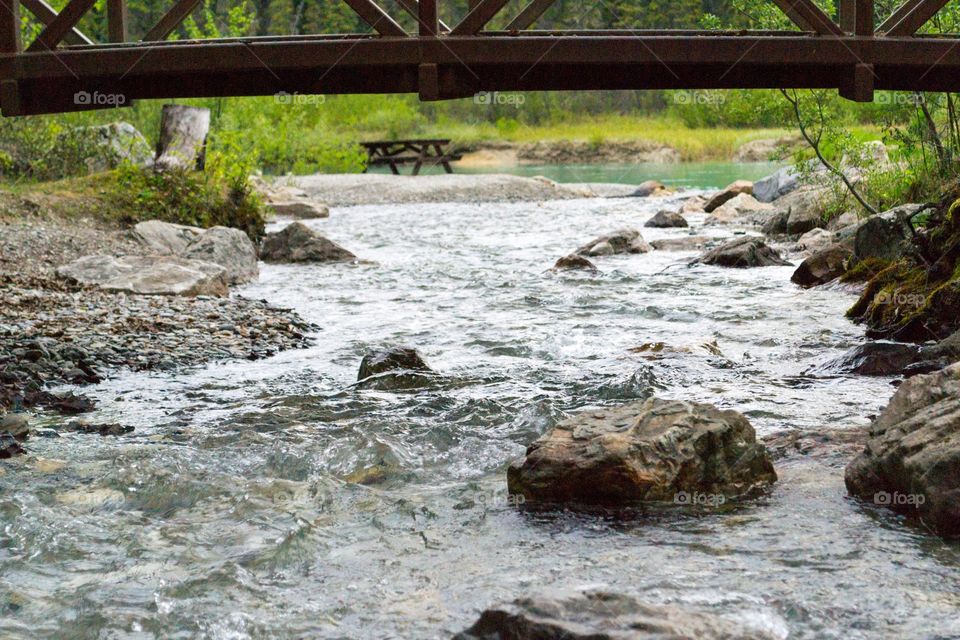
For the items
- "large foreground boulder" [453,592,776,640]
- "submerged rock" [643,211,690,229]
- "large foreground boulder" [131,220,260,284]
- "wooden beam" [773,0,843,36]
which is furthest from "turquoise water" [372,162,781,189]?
"large foreground boulder" [453,592,776,640]

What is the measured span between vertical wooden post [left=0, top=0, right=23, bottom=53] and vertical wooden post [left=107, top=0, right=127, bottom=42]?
0.74 metres

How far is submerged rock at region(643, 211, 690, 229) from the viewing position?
2123 cm

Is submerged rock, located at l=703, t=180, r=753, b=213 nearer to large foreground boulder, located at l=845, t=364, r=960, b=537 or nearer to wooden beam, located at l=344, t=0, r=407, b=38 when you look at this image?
wooden beam, located at l=344, t=0, r=407, b=38

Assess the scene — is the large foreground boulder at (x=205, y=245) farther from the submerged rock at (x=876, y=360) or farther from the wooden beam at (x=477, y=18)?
the submerged rock at (x=876, y=360)

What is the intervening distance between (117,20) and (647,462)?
582 cm

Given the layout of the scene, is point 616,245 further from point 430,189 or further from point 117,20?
point 430,189

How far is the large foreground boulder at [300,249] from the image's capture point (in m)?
16.9

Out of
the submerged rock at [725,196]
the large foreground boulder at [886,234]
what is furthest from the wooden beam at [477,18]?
the submerged rock at [725,196]

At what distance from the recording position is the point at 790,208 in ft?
63.5

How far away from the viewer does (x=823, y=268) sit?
43.4 ft

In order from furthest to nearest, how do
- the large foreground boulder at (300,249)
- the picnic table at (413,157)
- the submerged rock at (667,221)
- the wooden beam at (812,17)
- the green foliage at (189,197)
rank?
the picnic table at (413,157) < the submerged rock at (667,221) < the large foreground boulder at (300,249) < the green foliage at (189,197) < the wooden beam at (812,17)

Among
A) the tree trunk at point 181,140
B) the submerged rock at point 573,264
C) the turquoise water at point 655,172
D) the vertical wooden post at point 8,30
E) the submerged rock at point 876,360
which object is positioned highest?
the vertical wooden post at point 8,30

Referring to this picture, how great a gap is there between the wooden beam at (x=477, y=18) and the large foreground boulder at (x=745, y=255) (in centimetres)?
759

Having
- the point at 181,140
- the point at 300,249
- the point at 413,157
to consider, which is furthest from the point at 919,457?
the point at 413,157
